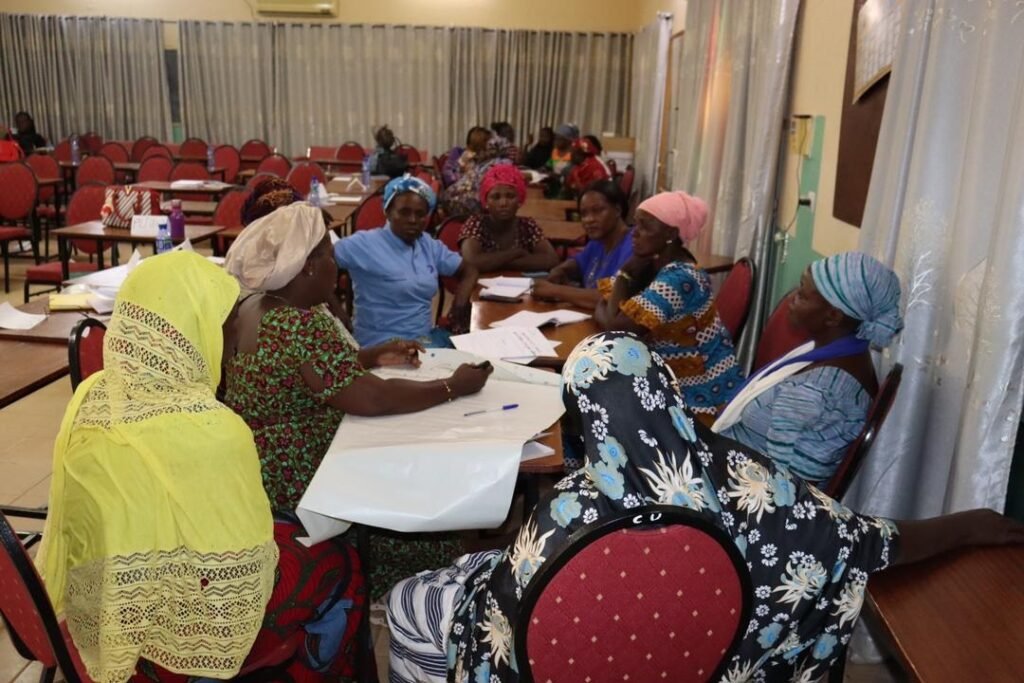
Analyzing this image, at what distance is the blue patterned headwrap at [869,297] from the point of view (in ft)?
6.29

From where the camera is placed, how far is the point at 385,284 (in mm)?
3191

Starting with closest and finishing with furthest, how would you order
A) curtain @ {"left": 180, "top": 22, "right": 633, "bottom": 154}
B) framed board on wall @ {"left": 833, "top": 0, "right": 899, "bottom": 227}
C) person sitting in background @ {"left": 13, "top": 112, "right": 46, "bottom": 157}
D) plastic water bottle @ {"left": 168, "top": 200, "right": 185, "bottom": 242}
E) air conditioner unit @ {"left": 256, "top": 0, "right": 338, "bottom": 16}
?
framed board on wall @ {"left": 833, "top": 0, "right": 899, "bottom": 227}, plastic water bottle @ {"left": 168, "top": 200, "right": 185, "bottom": 242}, person sitting in background @ {"left": 13, "top": 112, "right": 46, "bottom": 157}, air conditioner unit @ {"left": 256, "top": 0, "right": 338, "bottom": 16}, curtain @ {"left": 180, "top": 22, "right": 633, "bottom": 154}

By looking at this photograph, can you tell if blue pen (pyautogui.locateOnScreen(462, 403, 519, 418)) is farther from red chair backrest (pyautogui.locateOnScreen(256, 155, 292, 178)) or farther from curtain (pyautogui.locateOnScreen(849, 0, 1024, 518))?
red chair backrest (pyautogui.locateOnScreen(256, 155, 292, 178))

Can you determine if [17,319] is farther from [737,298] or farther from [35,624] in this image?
[737,298]

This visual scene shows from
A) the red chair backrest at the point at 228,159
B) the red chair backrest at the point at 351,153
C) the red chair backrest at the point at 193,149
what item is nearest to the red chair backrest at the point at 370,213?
the red chair backrest at the point at 228,159

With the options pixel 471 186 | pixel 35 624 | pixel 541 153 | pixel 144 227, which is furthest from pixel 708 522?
pixel 541 153

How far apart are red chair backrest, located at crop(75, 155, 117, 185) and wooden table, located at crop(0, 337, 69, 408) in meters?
6.26

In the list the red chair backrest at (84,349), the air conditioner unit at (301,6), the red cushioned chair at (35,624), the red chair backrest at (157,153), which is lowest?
the red cushioned chair at (35,624)

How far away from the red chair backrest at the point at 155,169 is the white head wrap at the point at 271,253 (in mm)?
6938

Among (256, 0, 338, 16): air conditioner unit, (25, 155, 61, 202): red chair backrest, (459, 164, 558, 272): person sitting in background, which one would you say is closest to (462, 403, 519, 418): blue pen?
(459, 164, 558, 272): person sitting in background

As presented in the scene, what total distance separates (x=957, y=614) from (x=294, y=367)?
1355 mm

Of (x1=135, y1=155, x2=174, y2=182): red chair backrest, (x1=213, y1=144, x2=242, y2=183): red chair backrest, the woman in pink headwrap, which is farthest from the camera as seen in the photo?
(x1=213, y1=144, x2=242, y2=183): red chair backrest

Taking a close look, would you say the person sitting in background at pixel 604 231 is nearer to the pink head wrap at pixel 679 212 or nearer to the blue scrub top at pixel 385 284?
the pink head wrap at pixel 679 212

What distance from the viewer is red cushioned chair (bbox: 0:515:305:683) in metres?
1.23
